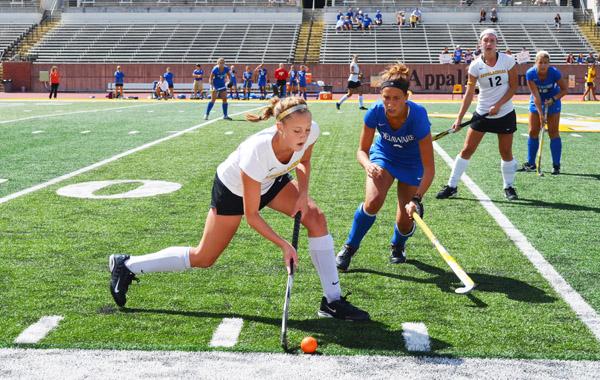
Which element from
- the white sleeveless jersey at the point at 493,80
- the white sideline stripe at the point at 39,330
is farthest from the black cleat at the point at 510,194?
the white sideline stripe at the point at 39,330

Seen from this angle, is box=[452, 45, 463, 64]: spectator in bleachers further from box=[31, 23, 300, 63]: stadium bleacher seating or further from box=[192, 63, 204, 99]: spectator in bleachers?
box=[192, 63, 204, 99]: spectator in bleachers

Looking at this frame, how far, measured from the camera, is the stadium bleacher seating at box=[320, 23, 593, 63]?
4462cm

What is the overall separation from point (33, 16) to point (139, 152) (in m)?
43.8

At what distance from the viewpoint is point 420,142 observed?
553 cm

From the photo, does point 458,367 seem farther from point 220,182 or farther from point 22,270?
point 22,270

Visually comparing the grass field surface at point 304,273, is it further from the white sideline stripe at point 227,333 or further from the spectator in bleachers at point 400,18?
the spectator in bleachers at point 400,18

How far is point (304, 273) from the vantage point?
5.53 metres

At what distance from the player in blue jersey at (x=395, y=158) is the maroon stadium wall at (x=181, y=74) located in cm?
3490

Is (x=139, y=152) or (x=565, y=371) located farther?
(x=139, y=152)

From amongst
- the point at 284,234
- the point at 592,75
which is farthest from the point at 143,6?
the point at 284,234

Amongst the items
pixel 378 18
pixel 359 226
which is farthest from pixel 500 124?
pixel 378 18

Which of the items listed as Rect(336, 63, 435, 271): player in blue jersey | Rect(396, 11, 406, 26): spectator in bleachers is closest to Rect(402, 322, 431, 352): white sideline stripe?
Rect(336, 63, 435, 271): player in blue jersey

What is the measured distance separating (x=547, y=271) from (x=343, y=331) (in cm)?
197

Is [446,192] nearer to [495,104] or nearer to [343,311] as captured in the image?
[495,104]
